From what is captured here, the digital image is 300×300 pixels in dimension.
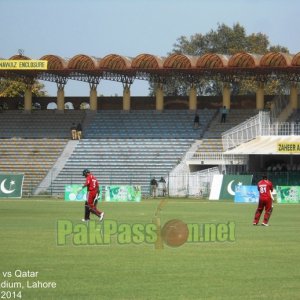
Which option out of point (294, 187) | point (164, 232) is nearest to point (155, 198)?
point (294, 187)

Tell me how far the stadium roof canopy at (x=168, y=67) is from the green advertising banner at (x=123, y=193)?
15124 millimetres

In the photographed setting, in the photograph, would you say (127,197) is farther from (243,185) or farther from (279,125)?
(279,125)

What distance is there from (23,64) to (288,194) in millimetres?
25633

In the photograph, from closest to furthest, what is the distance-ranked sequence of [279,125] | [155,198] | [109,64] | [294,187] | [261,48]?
[294,187] < [155,198] < [279,125] < [109,64] < [261,48]

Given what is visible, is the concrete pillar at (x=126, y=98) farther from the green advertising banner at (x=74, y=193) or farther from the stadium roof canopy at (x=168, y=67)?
the green advertising banner at (x=74, y=193)

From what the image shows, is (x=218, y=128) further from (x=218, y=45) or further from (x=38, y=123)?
(x=218, y=45)

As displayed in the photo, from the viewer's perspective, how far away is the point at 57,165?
7094 cm

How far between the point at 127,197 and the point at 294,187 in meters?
9.82

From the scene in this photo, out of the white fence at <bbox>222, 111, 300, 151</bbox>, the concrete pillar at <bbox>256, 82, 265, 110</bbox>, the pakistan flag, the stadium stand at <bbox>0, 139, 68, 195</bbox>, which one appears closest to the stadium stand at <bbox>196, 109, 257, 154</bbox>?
the concrete pillar at <bbox>256, 82, 265, 110</bbox>

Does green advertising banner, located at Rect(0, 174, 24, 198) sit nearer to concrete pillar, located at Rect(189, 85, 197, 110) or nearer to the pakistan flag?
the pakistan flag

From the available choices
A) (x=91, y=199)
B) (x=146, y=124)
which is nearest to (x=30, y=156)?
(x=146, y=124)

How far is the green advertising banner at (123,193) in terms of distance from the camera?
59.7 metres

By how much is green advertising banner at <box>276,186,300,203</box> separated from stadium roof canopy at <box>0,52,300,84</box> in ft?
43.0

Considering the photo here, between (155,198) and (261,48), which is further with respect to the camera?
(261,48)
